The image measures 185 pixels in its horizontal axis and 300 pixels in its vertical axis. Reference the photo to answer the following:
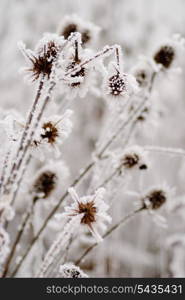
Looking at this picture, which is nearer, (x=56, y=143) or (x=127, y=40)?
(x=56, y=143)

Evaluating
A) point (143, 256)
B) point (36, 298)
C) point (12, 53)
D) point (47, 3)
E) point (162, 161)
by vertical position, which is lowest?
point (36, 298)

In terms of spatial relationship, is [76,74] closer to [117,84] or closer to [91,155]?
[117,84]

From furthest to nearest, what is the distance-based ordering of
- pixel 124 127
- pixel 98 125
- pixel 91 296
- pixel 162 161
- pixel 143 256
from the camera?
pixel 162 161
pixel 98 125
pixel 143 256
pixel 124 127
pixel 91 296

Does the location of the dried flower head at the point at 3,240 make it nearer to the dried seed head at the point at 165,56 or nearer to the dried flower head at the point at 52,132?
the dried flower head at the point at 52,132

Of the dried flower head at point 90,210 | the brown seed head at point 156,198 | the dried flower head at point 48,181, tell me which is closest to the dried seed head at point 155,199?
the brown seed head at point 156,198

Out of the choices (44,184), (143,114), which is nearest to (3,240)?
(44,184)

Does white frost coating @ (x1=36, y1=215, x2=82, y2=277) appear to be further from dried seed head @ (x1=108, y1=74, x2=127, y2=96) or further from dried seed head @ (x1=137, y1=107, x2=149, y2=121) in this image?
dried seed head @ (x1=137, y1=107, x2=149, y2=121)

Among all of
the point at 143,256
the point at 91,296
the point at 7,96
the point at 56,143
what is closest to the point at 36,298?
the point at 91,296

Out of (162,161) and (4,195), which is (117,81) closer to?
(4,195)
